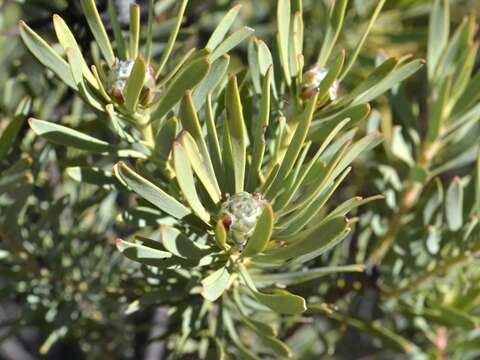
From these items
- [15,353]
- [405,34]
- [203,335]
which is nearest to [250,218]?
[203,335]

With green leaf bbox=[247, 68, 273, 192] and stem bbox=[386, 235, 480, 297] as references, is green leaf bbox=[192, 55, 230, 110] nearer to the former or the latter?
green leaf bbox=[247, 68, 273, 192]

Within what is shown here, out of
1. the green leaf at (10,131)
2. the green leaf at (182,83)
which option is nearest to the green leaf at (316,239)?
the green leaf at (182,83)

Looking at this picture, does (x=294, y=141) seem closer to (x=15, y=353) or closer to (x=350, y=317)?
(x=350, y=317)

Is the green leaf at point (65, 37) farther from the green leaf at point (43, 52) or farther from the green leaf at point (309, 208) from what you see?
the green leaf at point (309, 208)

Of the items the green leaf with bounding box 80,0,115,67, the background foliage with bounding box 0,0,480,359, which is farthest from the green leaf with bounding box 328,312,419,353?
the green leaf with bounding box 80,0,115,67

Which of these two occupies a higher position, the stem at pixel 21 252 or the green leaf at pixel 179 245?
the green leaf at pixel 179 245
